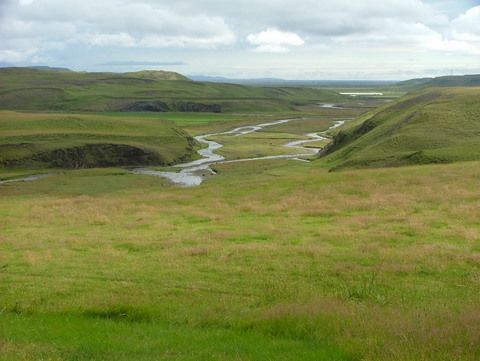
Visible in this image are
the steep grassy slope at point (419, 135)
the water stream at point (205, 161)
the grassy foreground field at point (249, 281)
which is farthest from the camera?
the water stream at point (205, 161)

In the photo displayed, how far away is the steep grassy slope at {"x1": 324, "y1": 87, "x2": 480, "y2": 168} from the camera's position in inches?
2977

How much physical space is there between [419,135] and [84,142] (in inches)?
2522

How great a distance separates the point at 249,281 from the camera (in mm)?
19922

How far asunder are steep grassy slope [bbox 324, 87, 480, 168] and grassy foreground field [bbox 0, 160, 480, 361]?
112 feet

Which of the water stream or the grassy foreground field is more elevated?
the grassy foreground field

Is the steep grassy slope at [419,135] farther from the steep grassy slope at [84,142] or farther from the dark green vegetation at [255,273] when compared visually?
the steep grassy slope at [84,142]

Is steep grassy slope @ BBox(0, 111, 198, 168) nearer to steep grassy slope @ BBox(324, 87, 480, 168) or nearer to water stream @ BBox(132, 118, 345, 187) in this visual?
water stream @ BBox(132, 118, 345, 187)

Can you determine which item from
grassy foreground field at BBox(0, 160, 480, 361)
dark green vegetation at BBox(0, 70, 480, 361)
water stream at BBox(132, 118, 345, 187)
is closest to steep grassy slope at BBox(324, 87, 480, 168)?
water stream at BBox(132, 118, 345, 187)

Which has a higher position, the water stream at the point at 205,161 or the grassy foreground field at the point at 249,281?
the grassy foreground field at the point at 249,281

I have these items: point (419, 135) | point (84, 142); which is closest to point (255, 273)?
point (419, 135)

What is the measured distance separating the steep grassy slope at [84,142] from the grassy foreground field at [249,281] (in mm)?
66016

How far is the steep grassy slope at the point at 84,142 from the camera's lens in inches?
4129

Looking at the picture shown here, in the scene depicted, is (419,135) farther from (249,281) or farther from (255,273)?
(249,281)

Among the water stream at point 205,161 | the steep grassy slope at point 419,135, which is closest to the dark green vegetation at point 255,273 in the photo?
the steep grassy slope at point 419,135
